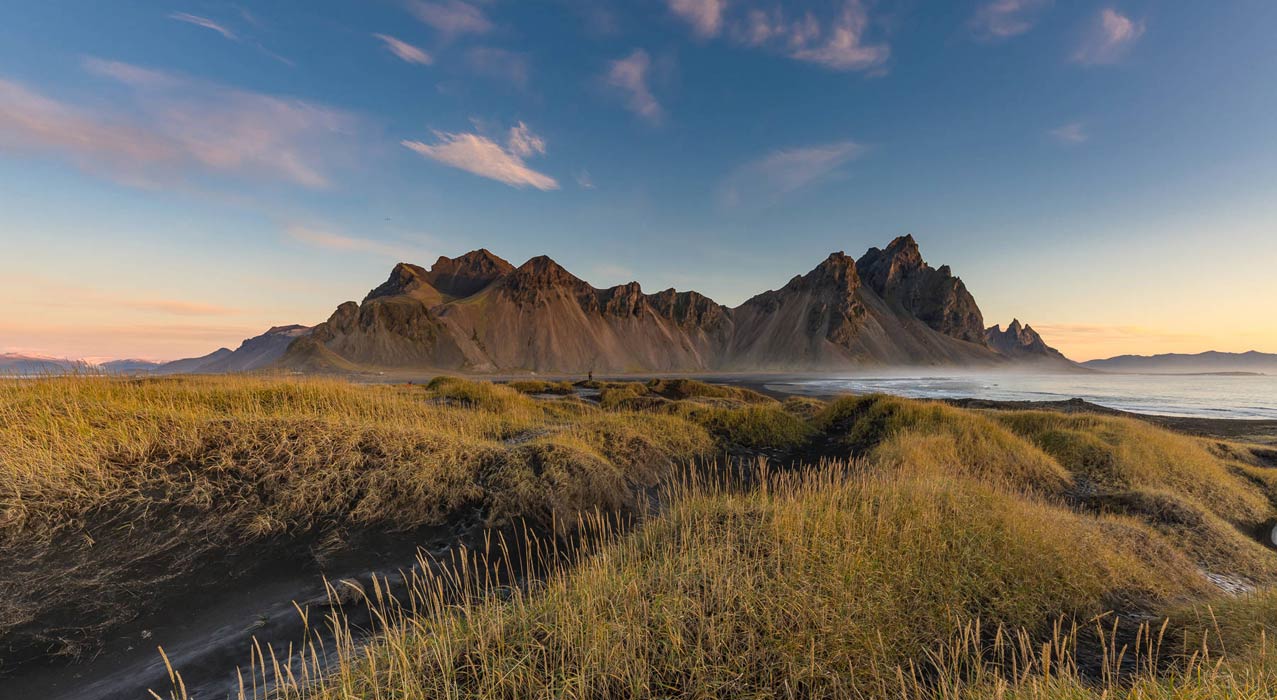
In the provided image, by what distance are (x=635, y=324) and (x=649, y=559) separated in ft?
476

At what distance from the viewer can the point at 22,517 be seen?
4.88m

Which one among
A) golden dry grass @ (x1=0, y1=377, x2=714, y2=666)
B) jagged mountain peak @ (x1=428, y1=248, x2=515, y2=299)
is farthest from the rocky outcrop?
golden dry grass @ (x1=0, y1=377, x2=714, y2=666)

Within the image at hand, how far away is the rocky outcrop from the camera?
611 ft

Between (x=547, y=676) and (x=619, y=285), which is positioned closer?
(x=547, y=676)

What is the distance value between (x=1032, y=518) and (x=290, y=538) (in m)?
10.2

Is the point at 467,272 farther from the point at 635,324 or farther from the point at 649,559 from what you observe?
the point at 649,559

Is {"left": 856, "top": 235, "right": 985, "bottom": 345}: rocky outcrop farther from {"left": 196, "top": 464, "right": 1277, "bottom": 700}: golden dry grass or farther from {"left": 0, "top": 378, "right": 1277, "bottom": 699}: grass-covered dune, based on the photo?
{"left": 196, "top": 464, "right": 1277, "bottom": 700}: golden dry grass

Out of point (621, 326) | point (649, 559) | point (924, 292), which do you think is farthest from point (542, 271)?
point (924, 292)

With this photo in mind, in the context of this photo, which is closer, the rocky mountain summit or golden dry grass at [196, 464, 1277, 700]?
golden dry grass at [196, 464, 1277, 700]

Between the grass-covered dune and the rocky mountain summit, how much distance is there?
305ft

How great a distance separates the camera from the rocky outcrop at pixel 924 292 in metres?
186

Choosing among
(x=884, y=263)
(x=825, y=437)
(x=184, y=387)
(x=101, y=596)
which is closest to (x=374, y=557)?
(x=101, y=596)

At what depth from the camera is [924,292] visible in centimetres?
19175

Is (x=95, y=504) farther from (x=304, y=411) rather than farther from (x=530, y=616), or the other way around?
(x=530, y=616)
